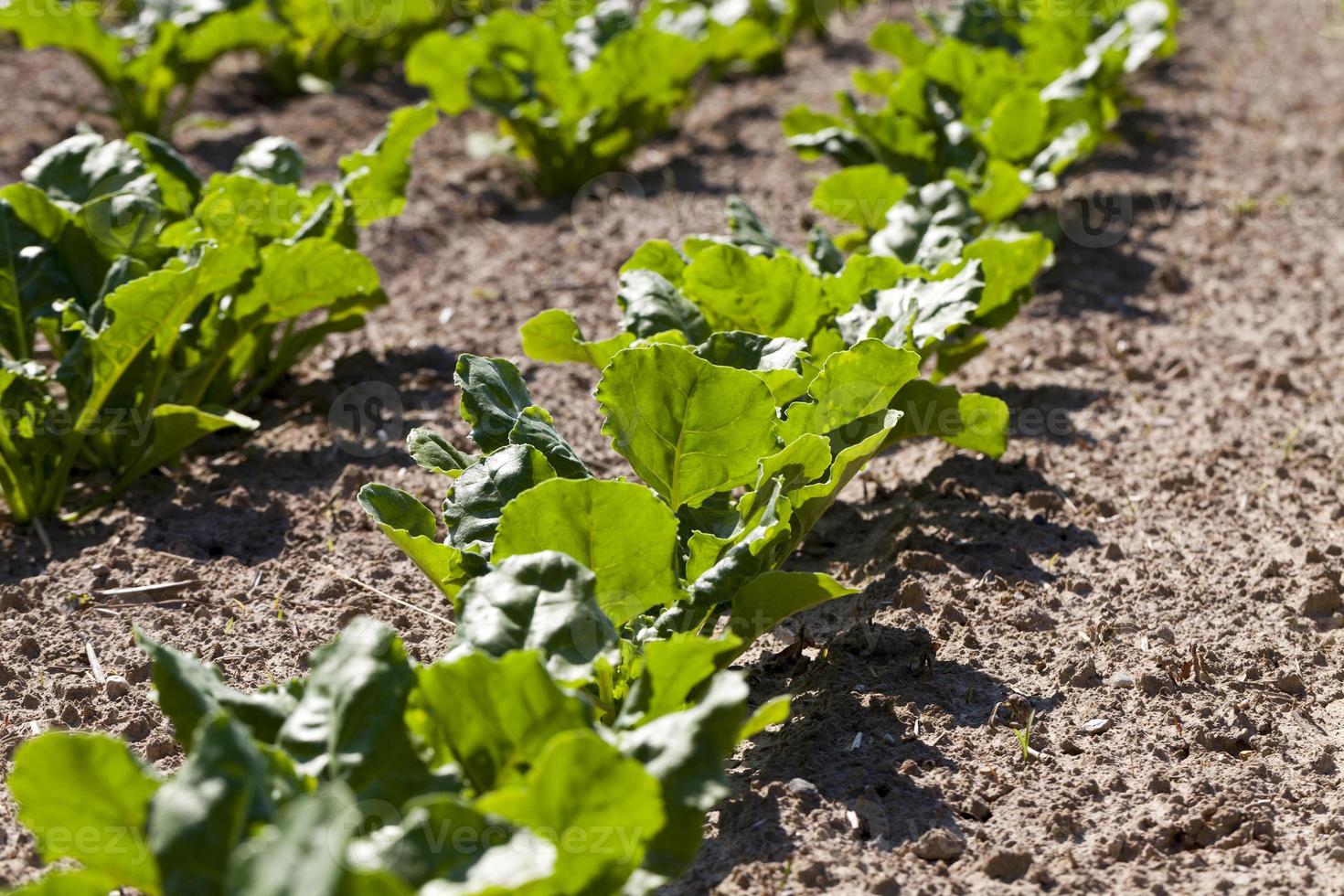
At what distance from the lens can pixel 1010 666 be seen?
99.5 inches

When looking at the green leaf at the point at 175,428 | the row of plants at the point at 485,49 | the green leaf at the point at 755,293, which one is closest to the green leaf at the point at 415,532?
the green leaf at the point at 175,428

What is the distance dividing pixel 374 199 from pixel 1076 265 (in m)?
2.29

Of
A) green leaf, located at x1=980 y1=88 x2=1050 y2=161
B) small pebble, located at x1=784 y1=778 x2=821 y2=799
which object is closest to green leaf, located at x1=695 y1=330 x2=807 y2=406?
small pebble, located at x1=784 y1=778 x2=821 y2=799

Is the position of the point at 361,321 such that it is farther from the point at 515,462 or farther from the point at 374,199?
the point at 515,462

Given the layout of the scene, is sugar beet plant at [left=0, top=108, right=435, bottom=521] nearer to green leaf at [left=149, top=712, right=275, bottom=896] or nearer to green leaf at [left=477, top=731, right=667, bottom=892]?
green leaf at [left=149, top=712, right=275, bottom=896]

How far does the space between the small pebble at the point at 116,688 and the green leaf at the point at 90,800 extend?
0.86 meters

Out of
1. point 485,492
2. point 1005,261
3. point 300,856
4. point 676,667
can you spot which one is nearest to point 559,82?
point 1005,261

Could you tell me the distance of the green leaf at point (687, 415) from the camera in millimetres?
2318

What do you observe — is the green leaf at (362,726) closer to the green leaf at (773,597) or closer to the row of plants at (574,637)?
the row of plants at (574,637)

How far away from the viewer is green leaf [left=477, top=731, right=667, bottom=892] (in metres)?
1.54

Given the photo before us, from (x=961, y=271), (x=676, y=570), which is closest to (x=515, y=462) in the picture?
(x=676, y=570)

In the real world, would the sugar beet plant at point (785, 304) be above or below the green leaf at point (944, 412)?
above

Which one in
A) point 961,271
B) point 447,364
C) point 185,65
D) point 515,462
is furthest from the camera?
point 185,65

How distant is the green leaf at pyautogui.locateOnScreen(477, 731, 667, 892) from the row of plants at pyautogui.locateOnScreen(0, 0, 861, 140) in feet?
11.6
